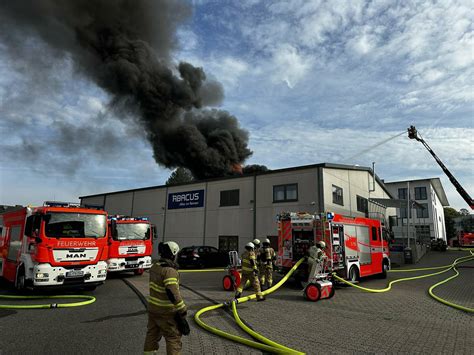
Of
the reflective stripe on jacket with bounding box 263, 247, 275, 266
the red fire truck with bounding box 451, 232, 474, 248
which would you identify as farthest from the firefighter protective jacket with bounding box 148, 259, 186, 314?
the red fire truck with bounding box 451, 232, 474, 248

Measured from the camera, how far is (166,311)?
3.67m

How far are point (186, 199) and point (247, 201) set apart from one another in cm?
560

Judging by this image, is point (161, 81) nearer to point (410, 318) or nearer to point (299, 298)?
point (299, 298)

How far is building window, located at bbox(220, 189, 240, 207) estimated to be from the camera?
834 inches

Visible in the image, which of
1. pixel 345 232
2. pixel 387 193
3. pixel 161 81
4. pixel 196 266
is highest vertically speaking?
pixel 161 81

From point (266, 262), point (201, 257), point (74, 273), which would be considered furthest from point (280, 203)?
point (74, 273)

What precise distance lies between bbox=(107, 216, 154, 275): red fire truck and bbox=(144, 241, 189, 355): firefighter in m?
9.58

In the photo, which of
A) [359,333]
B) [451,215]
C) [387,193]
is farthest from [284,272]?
[451,215]

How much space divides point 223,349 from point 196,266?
1351 centimetres

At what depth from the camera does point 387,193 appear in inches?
1287

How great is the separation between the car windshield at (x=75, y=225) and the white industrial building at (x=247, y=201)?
25.2 feet

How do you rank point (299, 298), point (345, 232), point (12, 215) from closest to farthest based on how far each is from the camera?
point (299, 298)
point (12, 215)
point (345, 232)

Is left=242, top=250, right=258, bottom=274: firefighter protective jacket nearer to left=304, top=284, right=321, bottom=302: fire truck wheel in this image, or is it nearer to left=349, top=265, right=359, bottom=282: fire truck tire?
left=304, top=284, right=321, bottom=302: fire truck wheel

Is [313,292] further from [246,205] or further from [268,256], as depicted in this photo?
[246,205]
